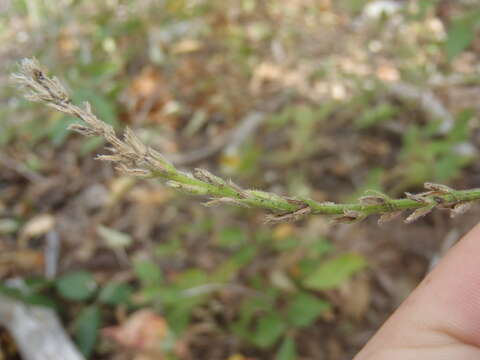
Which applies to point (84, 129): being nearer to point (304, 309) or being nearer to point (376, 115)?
point (304, 309)

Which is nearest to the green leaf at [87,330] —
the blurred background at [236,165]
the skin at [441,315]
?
the blurred background at [236,165]

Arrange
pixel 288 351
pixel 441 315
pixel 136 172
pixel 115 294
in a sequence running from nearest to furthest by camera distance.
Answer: pixel 136 172
pixel 441 315
pixel 288 351
pixel 115 294

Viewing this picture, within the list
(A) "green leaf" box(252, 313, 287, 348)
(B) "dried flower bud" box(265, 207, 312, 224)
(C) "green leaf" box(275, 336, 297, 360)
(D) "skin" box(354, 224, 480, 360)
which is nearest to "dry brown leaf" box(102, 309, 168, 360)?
(A) "green leaf" box(252, 313, 287, 348)

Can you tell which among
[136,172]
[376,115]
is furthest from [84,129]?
[376,115]

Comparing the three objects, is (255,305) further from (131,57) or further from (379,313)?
(131,57)

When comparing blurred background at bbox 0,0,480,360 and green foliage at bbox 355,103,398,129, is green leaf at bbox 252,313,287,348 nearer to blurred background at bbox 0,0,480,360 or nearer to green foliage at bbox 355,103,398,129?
blurred background at bbox 0,0,480,360

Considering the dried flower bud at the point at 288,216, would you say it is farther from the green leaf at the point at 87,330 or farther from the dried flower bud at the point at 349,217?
the green leaf at the point at 87,330
